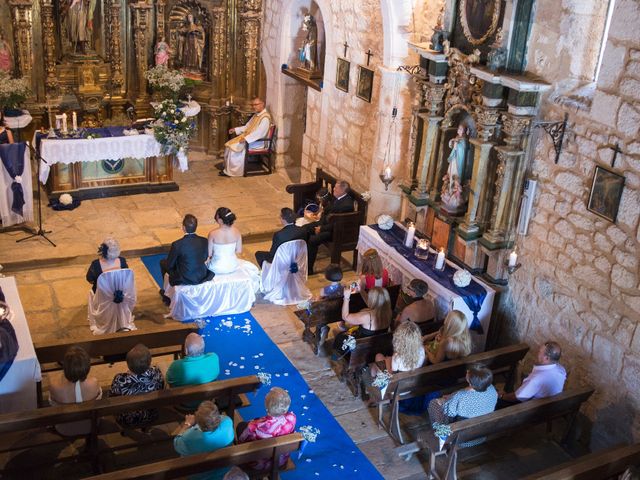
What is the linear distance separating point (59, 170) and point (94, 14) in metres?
3.51

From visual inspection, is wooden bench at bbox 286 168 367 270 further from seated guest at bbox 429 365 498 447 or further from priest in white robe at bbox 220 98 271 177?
seated guest at bbox 429 365 498 447

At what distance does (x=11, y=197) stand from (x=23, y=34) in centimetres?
369

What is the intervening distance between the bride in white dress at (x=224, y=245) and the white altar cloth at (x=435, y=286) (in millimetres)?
1619

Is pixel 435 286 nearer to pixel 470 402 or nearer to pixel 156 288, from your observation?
pixel 470 402

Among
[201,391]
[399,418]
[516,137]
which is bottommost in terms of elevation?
[399,418]

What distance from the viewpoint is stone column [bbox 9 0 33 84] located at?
43.3 ft

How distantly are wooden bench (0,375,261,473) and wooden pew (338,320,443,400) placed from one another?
1.35 meters

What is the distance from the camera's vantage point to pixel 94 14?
14203mm

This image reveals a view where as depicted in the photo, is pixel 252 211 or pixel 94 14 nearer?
pixel 252 211

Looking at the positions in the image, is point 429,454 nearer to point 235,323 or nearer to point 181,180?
point 235,323

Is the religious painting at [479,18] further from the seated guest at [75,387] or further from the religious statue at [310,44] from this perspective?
the seated guest at [75,387]

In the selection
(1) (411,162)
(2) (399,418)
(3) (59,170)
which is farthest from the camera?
(3) (59,170)

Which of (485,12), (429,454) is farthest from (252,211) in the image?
(429,454)

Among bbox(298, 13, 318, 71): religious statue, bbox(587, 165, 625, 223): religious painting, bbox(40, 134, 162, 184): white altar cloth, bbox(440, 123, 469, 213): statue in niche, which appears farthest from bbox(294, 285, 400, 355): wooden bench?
bbox(298, 13, 318, 71): religious statue
